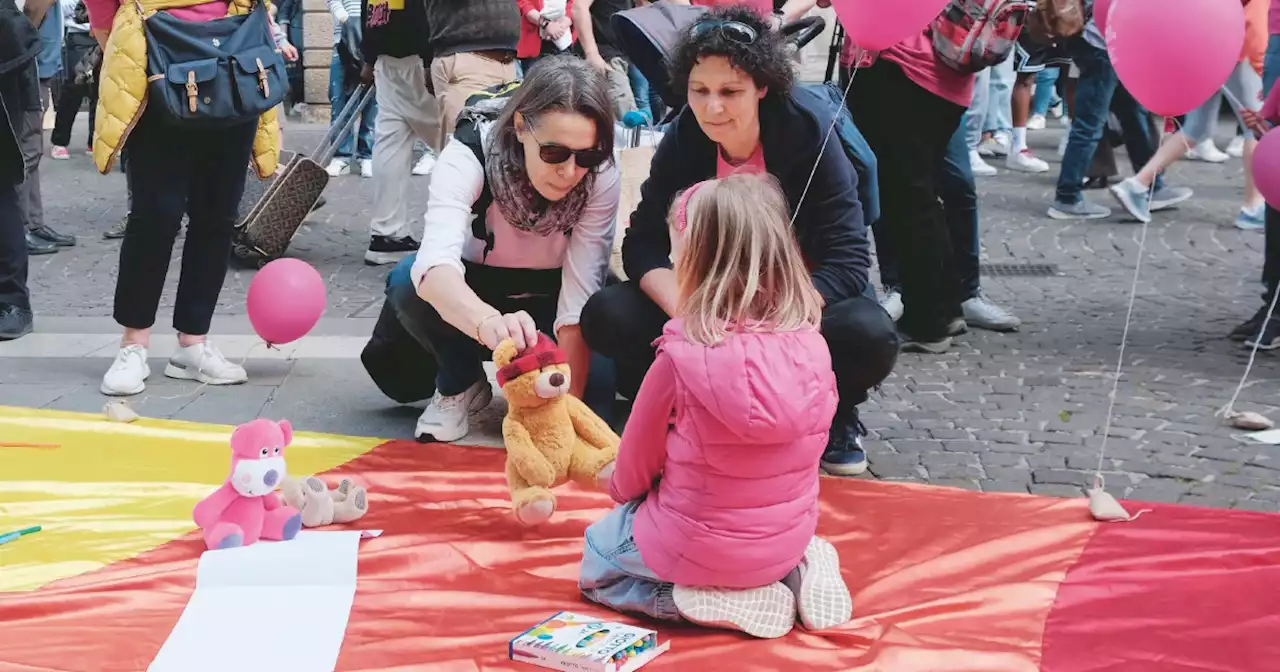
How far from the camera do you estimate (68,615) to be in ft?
8.93

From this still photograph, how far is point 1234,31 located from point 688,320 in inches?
70.9

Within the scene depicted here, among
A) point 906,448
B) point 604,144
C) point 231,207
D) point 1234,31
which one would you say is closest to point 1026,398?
point 906,448

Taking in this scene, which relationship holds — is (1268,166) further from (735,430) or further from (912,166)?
(735,430)

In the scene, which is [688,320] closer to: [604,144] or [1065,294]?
[604,144]

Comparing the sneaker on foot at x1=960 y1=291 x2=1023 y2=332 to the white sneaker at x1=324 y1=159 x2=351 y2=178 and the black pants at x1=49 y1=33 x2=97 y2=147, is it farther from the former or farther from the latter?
the black pants at x1=49 y1=33 x2=97 y2=147

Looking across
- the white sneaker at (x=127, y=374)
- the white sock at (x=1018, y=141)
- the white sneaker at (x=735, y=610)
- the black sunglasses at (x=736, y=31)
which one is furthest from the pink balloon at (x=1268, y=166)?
the white sock at (x=1018, y=141)

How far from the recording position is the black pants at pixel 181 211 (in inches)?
174

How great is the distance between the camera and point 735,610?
8.82 feet

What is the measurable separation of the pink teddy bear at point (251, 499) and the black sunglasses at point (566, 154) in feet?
3.11

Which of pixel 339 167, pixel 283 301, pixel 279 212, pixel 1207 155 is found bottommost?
pixel 339 167

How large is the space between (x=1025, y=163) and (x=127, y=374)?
22.8 ft

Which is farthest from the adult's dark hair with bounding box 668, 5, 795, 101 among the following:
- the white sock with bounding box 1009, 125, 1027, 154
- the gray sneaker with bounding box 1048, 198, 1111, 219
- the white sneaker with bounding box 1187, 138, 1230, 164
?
the white sneaker with bounding box 1187, 138, 1230, 164

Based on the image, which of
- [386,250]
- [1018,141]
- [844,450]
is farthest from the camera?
[1018,141]

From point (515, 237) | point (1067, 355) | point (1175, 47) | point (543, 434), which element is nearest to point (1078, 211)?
point (1067, 355)
